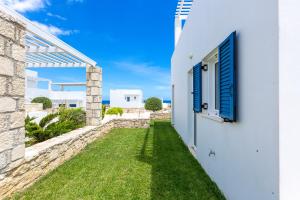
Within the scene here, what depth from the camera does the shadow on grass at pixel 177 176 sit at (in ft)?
12.2

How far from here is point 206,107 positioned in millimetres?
5281

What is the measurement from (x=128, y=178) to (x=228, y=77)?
284cm

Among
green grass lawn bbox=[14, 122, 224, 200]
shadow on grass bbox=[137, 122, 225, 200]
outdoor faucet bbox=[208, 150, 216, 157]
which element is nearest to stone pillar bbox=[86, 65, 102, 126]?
green grass lawn bbox=[14, 122, 224, 200]

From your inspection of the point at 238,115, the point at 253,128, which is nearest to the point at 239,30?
the point at 238,115

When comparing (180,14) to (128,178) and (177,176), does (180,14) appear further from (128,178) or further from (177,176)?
(128,178)

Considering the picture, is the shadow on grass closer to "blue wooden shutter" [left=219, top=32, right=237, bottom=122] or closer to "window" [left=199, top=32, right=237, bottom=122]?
"window" [left=199, top=32, right=237, bottom=122]

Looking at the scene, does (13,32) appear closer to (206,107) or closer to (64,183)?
(64,183)

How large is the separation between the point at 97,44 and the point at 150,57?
42.1ft

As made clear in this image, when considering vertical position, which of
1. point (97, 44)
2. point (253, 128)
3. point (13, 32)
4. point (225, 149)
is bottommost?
point (225, 149)

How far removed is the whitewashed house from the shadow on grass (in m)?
0.29

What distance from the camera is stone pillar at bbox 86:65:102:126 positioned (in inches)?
368

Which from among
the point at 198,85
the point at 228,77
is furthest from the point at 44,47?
the point at 228,77

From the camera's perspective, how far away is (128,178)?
14.8 ft

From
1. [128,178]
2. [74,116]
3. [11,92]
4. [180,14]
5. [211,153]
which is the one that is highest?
[180,14]
